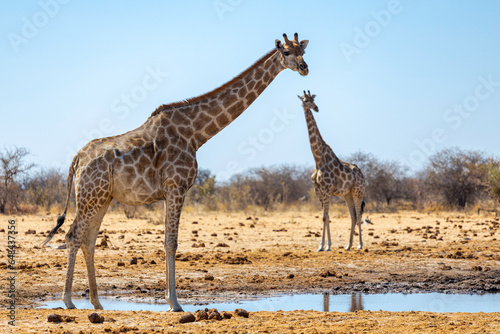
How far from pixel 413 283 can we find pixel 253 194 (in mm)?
24584

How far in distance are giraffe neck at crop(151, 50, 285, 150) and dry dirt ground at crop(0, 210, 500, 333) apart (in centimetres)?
258

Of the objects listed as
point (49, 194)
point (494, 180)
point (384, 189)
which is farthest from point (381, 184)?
point (49, 194)

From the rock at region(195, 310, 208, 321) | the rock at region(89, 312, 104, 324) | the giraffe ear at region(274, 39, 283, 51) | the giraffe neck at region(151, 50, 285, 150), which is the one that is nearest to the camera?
the rock at region(89, 312, 104, 324)

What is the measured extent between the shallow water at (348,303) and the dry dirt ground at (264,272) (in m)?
0.49

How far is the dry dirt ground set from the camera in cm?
684

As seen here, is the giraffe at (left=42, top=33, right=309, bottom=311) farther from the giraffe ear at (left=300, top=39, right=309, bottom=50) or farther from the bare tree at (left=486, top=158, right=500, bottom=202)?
the bare tree at (left=486, top=158, right=500, bottom=202)

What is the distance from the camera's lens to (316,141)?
16047mm

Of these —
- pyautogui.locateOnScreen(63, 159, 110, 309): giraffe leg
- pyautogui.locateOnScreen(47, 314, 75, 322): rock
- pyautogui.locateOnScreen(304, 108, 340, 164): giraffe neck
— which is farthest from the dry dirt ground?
pyautogui.locateOnScreen(304, 108, 340, 164): giraffe neck

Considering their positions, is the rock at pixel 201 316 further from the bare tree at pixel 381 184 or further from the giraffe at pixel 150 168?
the bare tree at pixel 381 184

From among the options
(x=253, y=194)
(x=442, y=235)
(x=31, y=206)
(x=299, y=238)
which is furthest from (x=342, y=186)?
(x=253, y=194)

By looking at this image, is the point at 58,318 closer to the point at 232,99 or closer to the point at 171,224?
the point at 171,224

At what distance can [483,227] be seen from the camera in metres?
19.9

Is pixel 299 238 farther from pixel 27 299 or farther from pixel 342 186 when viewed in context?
pixel 27 299

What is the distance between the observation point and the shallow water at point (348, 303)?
872 centimetres
